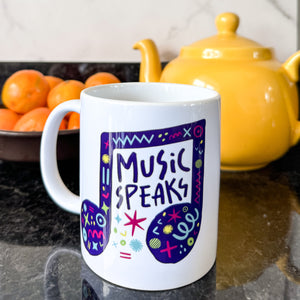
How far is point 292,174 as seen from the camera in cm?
67

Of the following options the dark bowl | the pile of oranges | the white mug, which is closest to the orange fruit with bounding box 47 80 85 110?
the pile of oranges

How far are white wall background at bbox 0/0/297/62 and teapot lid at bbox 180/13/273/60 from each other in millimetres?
185

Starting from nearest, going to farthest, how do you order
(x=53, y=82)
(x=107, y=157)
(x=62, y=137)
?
(x=107, y=157), (x=62, y=137), (x=53, y=82)

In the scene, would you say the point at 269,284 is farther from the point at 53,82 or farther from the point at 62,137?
the point at 53,82

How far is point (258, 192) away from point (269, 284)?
0.24 m

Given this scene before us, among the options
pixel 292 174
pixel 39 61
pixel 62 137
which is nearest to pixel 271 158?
pixel 292 174

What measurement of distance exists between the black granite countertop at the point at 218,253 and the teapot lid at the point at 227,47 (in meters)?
0.21

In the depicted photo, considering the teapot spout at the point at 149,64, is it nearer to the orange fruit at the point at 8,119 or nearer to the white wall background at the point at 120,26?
the white wall background at the point at 120,26

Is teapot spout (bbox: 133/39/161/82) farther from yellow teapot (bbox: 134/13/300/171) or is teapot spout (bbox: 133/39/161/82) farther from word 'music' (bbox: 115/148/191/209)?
Result: word 'music' (bbox: 115/148/191/209)

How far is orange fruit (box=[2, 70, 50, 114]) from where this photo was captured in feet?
2.18

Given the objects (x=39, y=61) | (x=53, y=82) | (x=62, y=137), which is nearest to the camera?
(x=62, y=137)

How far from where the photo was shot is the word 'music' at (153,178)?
0.31m

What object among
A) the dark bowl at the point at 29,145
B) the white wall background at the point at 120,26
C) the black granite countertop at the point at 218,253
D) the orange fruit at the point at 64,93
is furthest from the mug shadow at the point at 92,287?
the white wall background at the point at 120,26

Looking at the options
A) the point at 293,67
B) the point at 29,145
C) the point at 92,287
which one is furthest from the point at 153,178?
the point at 293,67
